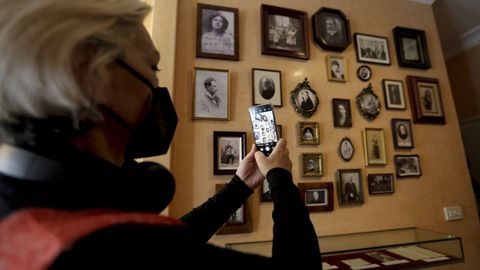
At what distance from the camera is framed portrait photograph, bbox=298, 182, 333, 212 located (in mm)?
1247

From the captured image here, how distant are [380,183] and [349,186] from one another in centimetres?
19

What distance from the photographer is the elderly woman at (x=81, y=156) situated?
0.77ft

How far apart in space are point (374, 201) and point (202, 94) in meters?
1.02

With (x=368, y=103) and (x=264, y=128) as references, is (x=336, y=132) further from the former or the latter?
(x=264, y=128)

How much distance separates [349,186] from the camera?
131cm

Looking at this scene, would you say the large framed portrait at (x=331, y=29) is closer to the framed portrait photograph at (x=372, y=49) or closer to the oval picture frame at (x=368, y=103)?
the framed portrait photograph at (x=372, y=49)

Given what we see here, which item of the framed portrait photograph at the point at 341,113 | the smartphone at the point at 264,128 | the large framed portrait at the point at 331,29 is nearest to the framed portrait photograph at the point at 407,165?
the framed portrait photograph at the point at 341,113

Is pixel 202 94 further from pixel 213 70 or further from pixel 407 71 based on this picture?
pixel 407 71

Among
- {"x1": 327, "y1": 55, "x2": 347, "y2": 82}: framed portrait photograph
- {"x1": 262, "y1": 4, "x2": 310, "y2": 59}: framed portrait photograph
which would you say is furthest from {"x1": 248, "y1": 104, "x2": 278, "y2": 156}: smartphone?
{"x1": 327, "y1": 55, "x2": 347, "y2": 82}: framed portrait photograph

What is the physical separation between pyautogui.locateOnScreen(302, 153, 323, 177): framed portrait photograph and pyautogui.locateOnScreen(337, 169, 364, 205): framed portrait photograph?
0.37 ft

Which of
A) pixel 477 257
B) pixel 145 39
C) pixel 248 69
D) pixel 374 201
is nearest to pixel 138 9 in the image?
pixel 145 39

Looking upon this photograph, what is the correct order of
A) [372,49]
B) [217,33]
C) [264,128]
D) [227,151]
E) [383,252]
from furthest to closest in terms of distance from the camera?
[372,49]
[217,33]
[227,151]
[383,252]
[264,128]

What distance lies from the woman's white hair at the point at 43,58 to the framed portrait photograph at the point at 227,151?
0.86 meters

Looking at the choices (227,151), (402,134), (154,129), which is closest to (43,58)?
(154,129)
